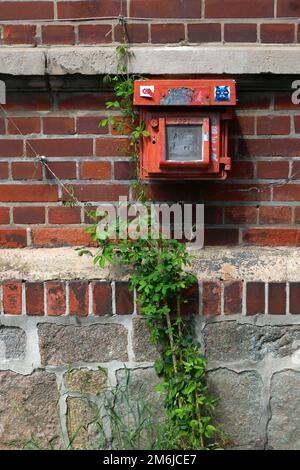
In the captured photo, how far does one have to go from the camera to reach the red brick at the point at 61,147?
233 cm

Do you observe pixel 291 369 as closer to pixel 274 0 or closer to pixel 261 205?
pixel 261 205

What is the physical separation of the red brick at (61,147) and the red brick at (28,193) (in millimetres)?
137

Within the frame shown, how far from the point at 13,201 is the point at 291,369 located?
1381 mm

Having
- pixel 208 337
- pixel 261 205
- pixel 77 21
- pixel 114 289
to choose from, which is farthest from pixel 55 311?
pixel 77 21

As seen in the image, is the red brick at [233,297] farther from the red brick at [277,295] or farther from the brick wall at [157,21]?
the brick wall at [157,21]

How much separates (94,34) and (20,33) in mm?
309

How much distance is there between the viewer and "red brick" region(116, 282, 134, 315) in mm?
2285

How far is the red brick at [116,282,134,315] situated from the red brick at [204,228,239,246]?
0.40m

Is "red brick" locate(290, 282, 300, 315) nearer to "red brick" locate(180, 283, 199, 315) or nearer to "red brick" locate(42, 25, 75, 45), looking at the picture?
"red brick" locate(180, 283, 199, 315)

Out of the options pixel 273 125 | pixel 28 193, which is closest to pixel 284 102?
pixel 273 125

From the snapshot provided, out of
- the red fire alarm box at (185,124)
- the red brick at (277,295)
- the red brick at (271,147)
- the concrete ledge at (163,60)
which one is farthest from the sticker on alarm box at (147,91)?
the red brick at (277,295)

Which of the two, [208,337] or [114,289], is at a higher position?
[114,289]

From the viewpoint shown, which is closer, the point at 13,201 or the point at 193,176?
the point at 193,176

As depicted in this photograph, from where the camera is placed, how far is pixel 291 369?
2316 mm
